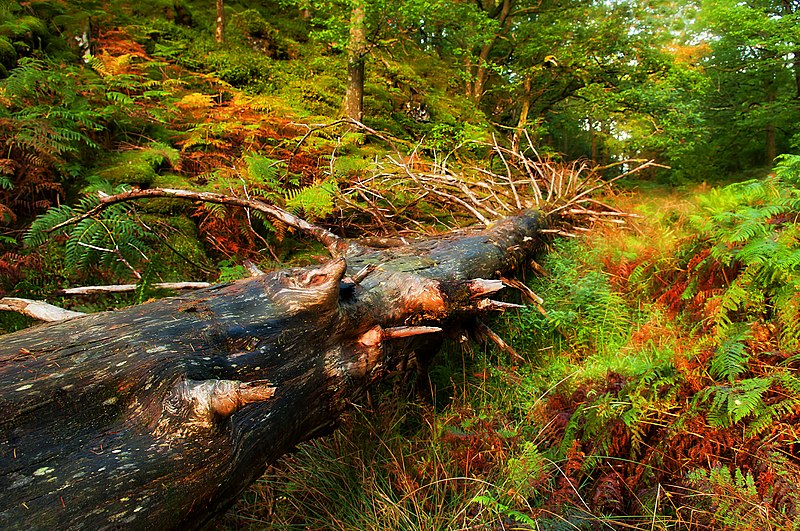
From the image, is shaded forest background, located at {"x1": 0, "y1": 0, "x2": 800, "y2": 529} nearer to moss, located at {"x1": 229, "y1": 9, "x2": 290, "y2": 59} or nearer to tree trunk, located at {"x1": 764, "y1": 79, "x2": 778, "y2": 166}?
moss, located at {"x1": 229, "y1": 9, "x2": 290, "y2": 59}

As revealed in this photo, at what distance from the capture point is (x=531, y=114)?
15422mm

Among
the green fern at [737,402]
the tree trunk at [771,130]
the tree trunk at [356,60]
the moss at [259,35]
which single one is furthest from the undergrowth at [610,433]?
the tree trunk at [771,130]

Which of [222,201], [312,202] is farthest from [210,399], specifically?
[312,202]

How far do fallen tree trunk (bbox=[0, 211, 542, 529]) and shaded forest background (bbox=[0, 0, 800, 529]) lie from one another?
541mm

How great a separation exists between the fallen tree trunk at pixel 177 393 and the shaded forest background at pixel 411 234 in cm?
54

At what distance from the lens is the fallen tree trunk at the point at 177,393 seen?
1039mm

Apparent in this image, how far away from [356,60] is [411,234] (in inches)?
133

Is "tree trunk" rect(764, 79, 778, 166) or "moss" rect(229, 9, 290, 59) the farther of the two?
"tree trunk" rect(764, 79, 778, 166)

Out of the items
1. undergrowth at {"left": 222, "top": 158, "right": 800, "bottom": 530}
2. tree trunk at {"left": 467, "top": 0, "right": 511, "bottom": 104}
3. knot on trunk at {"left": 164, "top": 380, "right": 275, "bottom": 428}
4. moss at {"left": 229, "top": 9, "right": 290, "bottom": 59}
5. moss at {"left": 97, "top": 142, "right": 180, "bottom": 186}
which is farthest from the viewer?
tree trunk at {"left": 467, "top": 0, "right": 511, "bottom": 104}

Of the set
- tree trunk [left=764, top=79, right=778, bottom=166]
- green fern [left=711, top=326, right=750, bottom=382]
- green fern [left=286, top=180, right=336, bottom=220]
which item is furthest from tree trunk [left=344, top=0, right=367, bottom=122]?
tree trunk [left=764, top=79, right=778, bottom=166]

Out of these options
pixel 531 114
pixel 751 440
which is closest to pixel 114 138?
pixel 751 440

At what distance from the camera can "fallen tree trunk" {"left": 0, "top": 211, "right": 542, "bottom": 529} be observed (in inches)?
40.9

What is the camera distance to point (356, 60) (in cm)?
661

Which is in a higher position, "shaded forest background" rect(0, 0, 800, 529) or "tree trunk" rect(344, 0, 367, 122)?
"tree trunk" rect(344, 0, 367, 122)
